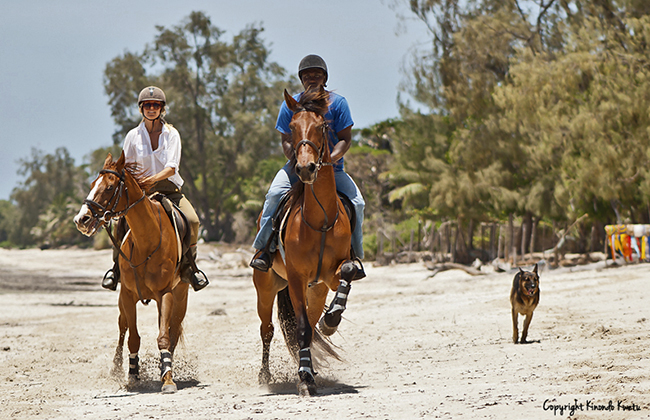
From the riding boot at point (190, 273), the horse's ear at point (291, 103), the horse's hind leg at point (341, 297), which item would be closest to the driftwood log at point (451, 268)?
the riding boot at point (190, 273)

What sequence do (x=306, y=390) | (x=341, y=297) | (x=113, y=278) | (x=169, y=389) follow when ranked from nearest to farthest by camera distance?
1. (x=306, y=390)
2. (x=341, y=297)
3. (x=169, y=389)
4. (x=113, y=278)

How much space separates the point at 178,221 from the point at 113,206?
1228mm

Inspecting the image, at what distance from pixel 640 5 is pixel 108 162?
845 inches

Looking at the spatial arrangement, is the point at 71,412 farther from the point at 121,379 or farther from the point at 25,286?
the point at 25,286

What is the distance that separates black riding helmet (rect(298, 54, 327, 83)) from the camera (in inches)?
268

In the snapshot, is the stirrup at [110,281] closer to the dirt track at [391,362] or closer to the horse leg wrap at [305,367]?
the dirt track at [391,362]

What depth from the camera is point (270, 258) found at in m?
7.21

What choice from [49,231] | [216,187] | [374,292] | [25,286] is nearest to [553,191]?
[374,292]

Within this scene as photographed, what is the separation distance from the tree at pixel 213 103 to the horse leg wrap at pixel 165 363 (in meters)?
45.3

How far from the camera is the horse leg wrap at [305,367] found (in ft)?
20.4

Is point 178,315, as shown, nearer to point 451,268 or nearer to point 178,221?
point 178,221

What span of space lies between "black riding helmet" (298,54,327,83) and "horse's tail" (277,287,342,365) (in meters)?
2.75

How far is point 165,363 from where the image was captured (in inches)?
273

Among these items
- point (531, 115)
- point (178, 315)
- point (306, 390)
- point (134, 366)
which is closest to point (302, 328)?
point (306, 390)
